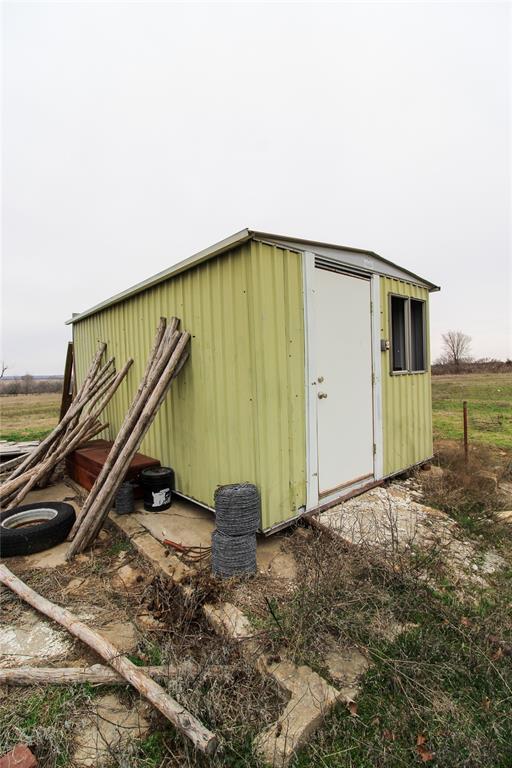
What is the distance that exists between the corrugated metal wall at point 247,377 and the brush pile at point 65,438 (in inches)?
75.4

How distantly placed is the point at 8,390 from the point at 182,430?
2986 centimetres

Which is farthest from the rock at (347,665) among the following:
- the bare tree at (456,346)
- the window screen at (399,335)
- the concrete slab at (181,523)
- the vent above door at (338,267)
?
the bare tree at (456,346)

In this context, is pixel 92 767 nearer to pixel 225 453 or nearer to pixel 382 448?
pixel 225 453

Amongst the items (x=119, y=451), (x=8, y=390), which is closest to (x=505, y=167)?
(x=119, y=451)

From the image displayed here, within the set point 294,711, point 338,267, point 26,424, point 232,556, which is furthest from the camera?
point 26,424

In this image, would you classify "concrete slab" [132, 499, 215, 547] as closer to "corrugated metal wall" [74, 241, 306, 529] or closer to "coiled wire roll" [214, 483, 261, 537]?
"corrugated metal wall" [74, 241, 306, 529]

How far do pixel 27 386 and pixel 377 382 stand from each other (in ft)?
108

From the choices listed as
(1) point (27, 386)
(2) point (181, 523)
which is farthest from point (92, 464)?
(1) point (27, 386)

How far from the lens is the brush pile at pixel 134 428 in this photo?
134 inches

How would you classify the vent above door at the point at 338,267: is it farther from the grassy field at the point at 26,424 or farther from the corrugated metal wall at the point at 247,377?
the grassy field at the point at 26,424

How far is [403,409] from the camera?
4.68 meters

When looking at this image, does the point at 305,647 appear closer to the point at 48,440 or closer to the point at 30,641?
the point at 30,641

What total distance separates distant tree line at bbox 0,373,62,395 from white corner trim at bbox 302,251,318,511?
30.4m

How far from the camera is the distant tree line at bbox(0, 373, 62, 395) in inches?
1074
